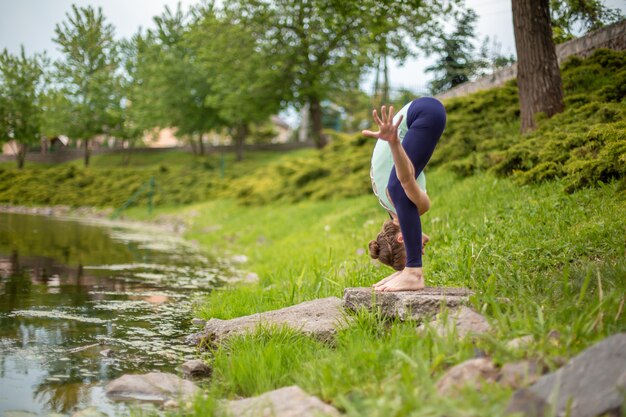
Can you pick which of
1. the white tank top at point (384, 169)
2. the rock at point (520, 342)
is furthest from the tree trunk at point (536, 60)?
the rock at point (520, 342)

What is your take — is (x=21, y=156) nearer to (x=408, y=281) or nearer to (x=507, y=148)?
(x=507, y=148)

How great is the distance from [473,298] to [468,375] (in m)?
1.05

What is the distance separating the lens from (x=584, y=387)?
2.62 m

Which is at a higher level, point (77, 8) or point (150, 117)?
point (77, 8)

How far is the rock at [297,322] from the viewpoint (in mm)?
4547

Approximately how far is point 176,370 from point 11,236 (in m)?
12.0

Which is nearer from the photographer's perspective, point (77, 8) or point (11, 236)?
point (11, 236)

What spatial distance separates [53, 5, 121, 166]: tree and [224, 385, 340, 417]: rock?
148 feet

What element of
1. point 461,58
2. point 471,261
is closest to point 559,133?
point 471,261

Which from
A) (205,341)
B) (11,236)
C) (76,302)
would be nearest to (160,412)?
(205,341)

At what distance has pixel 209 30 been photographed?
2950 cm

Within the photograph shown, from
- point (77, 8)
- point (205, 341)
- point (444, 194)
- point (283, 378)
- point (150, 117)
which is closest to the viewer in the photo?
point (283, 378)

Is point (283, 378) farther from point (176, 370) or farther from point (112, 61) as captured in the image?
point (112, 61)

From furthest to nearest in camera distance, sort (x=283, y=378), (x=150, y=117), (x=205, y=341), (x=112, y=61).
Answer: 1. (x=112, y=61)
2. (x=150, y=117)
3. (x=205, y=341)
4. (x=283, y=378)
